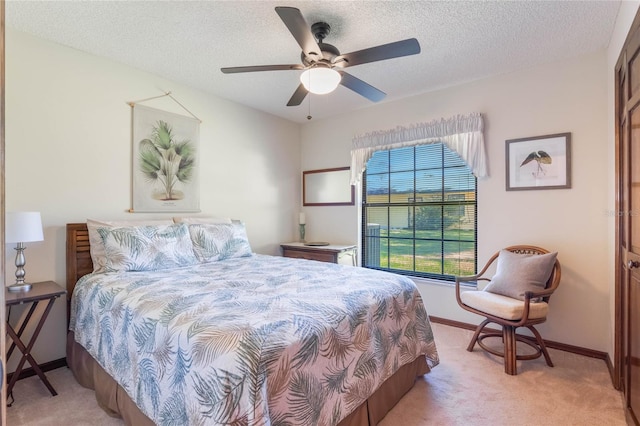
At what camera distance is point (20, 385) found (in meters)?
2.20

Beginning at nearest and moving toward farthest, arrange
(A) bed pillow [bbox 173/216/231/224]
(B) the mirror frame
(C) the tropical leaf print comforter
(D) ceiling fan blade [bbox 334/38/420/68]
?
1. (C) the tropical leaf print comforter
2. (D) ceiling fan blade [bbox 334/38/420/68]
3. (A) bed pillow [bbox 173/216/231/224]
4. (B) the mirror frame

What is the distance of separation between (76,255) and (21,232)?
524 millimetres

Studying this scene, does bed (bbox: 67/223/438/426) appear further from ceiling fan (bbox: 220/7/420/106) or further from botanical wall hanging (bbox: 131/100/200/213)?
ceiling fan (bbox: 220/7/420/106)

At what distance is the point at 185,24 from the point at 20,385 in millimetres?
2870

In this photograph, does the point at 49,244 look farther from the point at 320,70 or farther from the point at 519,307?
the point at 519,307

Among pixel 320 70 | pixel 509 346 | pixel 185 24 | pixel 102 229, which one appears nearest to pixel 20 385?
pixel 102 229

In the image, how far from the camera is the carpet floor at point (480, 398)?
1827 millimetres

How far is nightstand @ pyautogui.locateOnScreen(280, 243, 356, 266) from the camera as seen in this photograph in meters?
3.73

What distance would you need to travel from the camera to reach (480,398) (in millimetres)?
2035

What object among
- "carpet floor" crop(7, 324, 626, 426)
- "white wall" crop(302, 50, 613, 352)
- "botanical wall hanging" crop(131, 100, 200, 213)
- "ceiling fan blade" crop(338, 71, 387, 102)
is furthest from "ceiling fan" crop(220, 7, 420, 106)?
"carpet floor" crop(7, 324, 626, 426)

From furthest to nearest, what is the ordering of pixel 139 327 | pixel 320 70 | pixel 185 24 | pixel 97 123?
pixel 97 123
pixel 185 24
pixel 320 70
pixel 139 327

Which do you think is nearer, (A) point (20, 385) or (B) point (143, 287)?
(B) point (143, 287)

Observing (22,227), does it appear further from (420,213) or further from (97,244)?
(420,213)

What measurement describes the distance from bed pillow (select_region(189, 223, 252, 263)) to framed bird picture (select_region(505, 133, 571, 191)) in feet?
9.09
